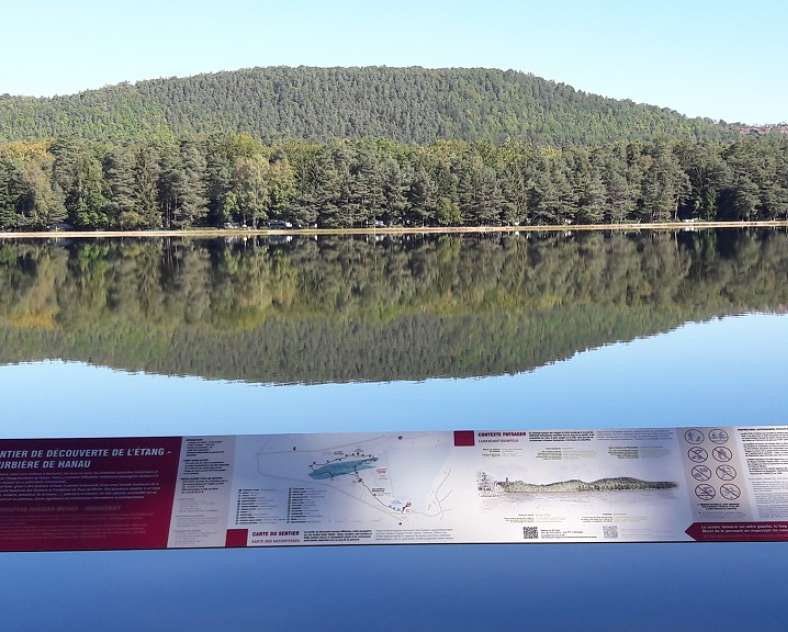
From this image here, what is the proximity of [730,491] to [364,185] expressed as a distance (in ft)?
225

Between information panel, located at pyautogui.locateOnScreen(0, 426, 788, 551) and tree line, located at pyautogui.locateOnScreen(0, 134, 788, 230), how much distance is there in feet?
217

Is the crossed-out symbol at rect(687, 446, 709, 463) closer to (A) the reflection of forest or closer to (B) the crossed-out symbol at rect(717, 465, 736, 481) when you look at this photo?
(B) the crossed-out symbol at rect(717, 465, 736, 481)

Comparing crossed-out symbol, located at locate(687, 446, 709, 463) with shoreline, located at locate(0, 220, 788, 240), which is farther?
shoreline, located at locate(0, 220, 788, 240)

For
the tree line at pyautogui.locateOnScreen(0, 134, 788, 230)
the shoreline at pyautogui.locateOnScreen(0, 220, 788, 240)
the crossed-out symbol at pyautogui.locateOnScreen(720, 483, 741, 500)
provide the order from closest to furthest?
the crossed-out symbol at pyautogui.locateOnScreen(720, 483, 741, 500) → the shoreline at pyautogui.locateOnScreen(0, 220, 788, 240) → the tree line at pyautogui.locateOnScreen(0, 134, 788, 230)

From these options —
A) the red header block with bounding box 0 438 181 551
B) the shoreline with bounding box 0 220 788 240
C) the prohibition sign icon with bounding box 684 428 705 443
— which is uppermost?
the shoreline with bounding box 0 220 788 240

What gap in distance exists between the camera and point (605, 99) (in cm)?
19462

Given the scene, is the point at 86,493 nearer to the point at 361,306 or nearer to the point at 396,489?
the point at 396,489

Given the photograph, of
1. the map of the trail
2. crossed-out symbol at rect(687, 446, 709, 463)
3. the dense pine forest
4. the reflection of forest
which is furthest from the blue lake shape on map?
the dense pine forest

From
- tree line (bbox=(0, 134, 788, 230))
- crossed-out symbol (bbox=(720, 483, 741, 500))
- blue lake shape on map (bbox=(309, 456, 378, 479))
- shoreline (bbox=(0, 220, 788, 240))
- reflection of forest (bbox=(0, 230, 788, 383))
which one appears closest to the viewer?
crossed-out symbol (bbox=(720, 483, 741, 500))

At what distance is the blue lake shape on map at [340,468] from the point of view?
7.04 metres

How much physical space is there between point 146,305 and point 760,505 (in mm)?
19602

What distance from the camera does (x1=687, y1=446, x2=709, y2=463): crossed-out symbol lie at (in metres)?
7.09

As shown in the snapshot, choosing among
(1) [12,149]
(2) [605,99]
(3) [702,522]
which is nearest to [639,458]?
(3) [702,522]

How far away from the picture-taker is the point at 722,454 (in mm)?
7117
